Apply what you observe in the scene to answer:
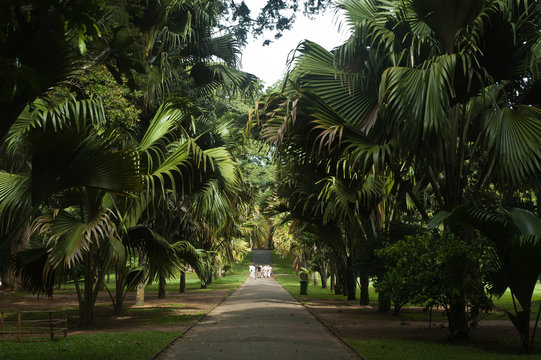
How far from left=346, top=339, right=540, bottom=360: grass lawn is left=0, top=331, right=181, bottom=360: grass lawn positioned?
3.72 meters

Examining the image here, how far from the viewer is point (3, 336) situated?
1201 cm

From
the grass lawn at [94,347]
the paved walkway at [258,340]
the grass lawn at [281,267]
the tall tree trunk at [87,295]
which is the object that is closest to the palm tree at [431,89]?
the paved walkway at [258,340]

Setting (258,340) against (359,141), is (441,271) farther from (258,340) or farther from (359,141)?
(258,340)

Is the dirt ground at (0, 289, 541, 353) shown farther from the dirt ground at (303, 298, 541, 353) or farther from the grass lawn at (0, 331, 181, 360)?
the grass lawn at (0, 331, 181, 360)

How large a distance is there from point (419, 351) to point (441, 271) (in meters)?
1.54

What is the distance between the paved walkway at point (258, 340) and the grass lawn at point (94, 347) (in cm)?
41

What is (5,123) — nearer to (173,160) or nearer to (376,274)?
(173,160)

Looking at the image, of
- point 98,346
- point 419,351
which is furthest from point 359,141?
point 98,346

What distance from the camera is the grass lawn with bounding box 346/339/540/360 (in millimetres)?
9266

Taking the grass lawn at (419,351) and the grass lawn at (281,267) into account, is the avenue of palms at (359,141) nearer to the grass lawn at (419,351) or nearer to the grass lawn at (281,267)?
the grass lawn at (419,351)

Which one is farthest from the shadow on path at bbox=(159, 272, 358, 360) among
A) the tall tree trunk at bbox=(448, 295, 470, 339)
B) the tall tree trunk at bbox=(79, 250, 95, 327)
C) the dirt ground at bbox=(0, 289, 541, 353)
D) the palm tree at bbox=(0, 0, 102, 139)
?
the palm tree at bbox=(0, 0, 102, 139)

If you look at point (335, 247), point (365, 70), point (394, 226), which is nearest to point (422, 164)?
point (365, 70)

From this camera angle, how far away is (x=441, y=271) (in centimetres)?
1066

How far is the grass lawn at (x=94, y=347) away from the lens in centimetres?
931
